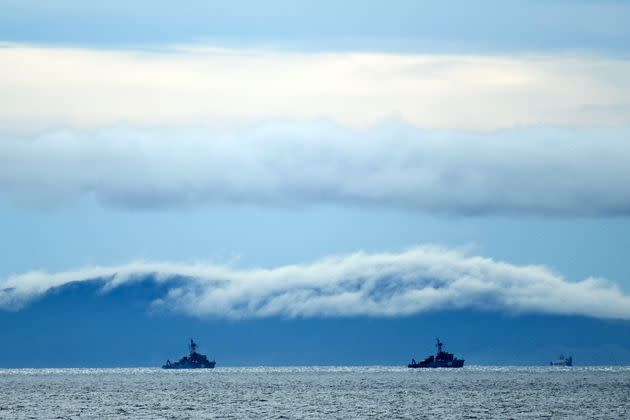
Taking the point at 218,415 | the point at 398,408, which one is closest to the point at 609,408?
the point at 398,408

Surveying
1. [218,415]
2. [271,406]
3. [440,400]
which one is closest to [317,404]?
[271,406]

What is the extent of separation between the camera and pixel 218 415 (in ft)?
525

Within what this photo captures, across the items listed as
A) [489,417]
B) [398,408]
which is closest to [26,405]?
[398,408]

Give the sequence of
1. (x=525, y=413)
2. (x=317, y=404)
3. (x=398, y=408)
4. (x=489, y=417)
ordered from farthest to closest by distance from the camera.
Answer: (x=317, y=404) < (x=398, y=408) < (x=525, y=413) < (x=489, y=417)

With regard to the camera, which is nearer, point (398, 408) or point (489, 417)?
point (489, 417)

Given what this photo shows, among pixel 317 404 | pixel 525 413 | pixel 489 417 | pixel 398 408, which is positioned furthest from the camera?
pixel 317 404

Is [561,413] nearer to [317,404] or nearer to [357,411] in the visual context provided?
[357,411]

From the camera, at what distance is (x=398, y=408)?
572ft

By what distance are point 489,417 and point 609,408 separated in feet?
97.3

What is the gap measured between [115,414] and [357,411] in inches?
1215

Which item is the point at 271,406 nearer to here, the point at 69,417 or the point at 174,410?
the point at 174,410

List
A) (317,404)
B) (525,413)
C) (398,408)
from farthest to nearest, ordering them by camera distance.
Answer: (317,404) < (398,408) < (525,413)

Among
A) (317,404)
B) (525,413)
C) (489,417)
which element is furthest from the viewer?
(317,404)

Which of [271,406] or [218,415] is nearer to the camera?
[218,415]
